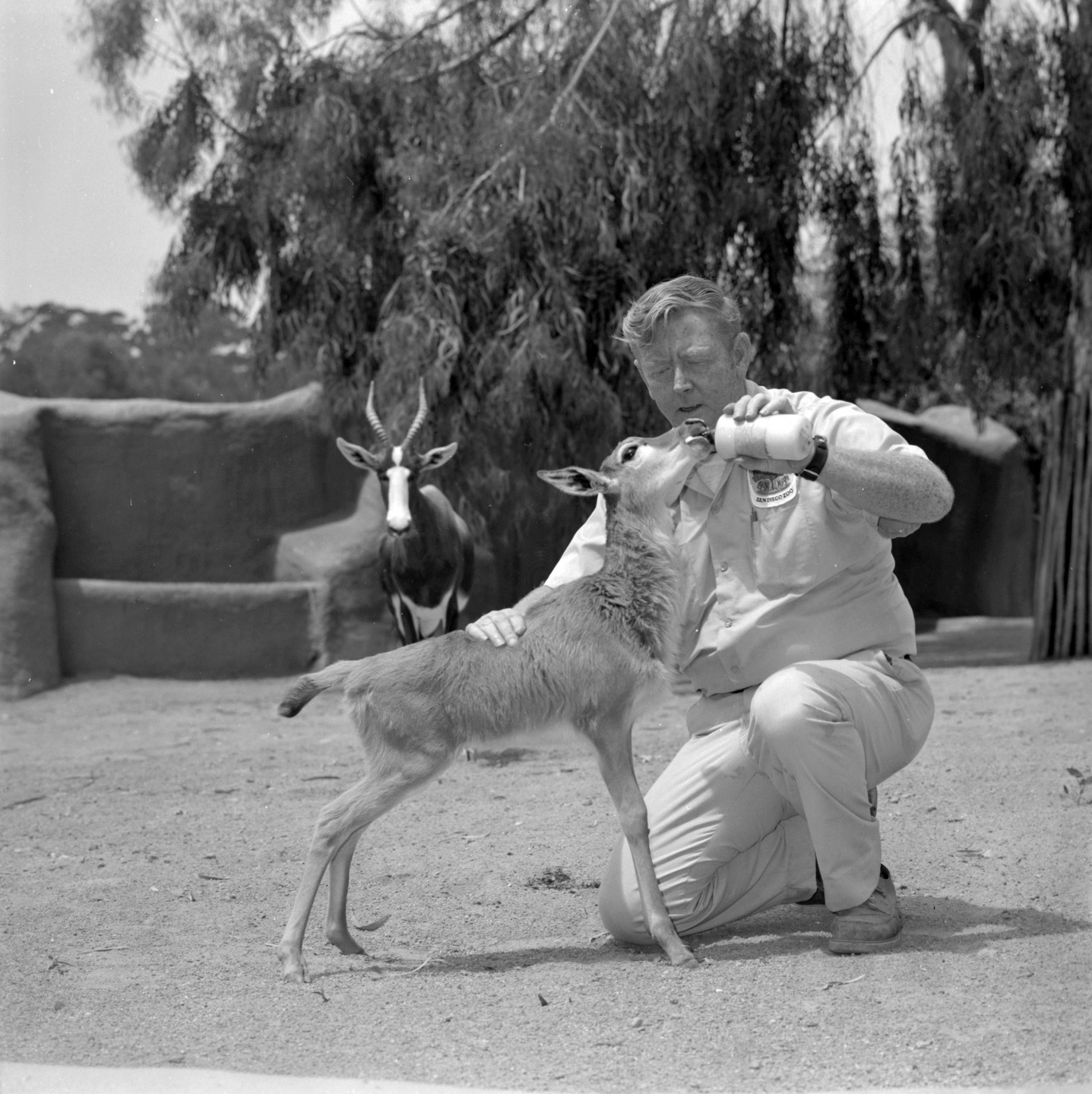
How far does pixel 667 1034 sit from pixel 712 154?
8678 millimetres

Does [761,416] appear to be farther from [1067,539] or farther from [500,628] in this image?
[1067,539]

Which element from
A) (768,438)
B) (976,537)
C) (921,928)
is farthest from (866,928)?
(976,537)

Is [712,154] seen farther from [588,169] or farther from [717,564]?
[717,564]

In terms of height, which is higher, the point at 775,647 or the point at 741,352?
the point at 741,352

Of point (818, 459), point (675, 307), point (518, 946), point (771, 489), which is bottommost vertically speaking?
point (518, 946)

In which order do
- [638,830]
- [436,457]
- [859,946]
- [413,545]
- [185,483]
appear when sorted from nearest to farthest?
[859,946], [638,830], [413,545], [436,457], [185,483]

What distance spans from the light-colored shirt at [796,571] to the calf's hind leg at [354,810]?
0.92 m

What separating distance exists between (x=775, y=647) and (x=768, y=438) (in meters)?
0.79

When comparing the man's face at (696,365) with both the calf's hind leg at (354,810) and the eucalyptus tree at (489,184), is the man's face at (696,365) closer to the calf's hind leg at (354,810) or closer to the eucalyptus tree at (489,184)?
the calf's hind leg at (354,810)

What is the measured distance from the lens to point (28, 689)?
11.5 m

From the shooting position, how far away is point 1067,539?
11703 millimetres

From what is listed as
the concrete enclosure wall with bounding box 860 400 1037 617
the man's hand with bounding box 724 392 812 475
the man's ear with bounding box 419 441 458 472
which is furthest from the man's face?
the concrete enclosure wall with bounding box 860 400 1037 617

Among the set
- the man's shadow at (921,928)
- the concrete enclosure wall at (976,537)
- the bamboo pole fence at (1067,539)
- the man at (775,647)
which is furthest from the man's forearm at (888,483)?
the concrete enclosure wall at (976,537)

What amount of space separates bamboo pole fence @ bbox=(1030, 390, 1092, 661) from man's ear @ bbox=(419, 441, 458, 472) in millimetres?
5137
